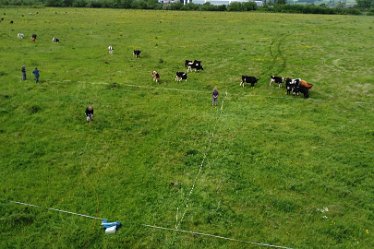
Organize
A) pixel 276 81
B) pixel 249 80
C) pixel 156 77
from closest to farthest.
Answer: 1. pixel 276 81
2. pixel 249 80
3. pixel 156 77

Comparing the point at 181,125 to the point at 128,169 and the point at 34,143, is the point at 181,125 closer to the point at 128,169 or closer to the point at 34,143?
the point at 128,169

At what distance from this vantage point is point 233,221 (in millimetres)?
17219

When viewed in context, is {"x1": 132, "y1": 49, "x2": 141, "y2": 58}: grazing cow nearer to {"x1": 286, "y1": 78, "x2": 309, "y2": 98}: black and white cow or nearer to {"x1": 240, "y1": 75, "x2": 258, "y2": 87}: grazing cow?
{"x1": 240, "y1": 75, "x2": 258, "y2": 87}: grazing cow

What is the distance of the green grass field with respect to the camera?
16.9m

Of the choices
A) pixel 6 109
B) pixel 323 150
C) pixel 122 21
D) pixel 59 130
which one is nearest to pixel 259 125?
pixel 323 150

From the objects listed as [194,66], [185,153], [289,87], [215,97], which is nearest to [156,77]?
[194,66]

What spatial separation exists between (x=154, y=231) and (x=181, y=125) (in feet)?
33.2

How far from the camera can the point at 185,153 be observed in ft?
73.0

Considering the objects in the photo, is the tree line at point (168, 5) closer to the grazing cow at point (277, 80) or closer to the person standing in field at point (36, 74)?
the grazing cow at point (277, 80)

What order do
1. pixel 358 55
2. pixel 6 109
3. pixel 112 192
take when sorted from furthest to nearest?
pixel 358 55
pixel 6 109
pixel 112 192

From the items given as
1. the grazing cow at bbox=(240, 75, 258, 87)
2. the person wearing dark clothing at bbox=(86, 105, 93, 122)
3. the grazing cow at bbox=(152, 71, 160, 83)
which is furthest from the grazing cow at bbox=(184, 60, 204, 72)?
the person wearing dark clothing at bbox=(86, 105, 93, 122)

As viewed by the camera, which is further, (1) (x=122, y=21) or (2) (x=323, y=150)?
(1) (x=122, y=21)

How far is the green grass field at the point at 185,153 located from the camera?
16891mm

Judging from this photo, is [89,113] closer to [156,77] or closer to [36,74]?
[156,77]
